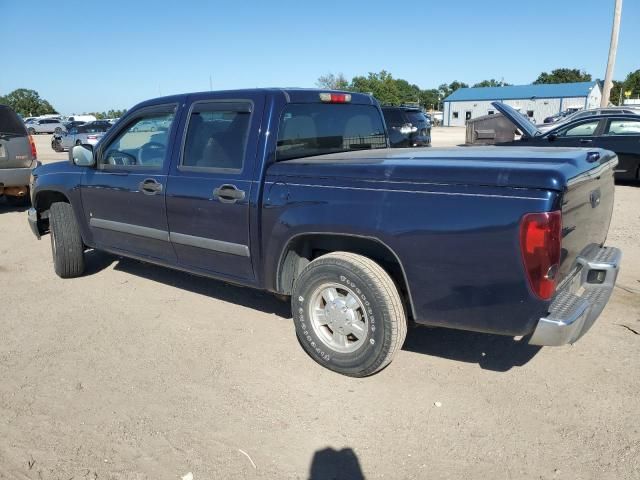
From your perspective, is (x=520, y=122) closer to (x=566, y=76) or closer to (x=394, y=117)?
(x=394, y=117)

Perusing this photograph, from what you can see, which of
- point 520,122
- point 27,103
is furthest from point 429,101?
point 520,122

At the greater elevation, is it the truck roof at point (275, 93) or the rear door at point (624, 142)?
the truck roof at point (275, 93)

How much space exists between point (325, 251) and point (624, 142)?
9186 mm

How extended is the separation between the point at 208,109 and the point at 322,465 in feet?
8.76

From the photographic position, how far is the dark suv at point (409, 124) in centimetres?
1491

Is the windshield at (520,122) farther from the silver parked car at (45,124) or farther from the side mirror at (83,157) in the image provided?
the silver parked car at (45,124)

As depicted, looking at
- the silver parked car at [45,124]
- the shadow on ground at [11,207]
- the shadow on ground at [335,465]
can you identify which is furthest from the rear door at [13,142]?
the silver parked car at [45,124]

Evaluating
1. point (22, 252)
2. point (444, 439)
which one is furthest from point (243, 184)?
point (22, 252)

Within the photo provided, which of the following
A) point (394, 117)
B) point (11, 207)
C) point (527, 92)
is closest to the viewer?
point (11, 207)

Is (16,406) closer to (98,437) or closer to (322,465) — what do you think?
(98,437)

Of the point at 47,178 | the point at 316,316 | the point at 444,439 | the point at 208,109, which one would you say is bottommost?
the point at 444,439

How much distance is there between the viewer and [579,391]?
125 inches

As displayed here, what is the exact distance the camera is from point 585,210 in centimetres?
307

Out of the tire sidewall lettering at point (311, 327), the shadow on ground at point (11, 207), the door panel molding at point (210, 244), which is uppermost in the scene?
the door panel molding at point (210, 244)
